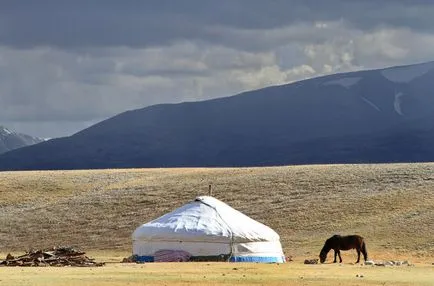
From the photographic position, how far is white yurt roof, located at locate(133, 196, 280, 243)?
48094 millimetres

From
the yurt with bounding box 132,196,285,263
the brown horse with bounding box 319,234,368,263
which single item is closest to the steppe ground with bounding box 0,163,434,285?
the brown horse with bounding box 319,234,368,263

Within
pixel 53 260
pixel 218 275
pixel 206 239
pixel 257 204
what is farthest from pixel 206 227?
pixel 257 204

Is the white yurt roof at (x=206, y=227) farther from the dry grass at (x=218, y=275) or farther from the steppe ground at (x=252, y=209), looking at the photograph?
the dry grass at (x=218, y=275)

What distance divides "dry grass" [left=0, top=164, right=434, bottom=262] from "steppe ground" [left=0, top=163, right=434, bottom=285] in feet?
0.20

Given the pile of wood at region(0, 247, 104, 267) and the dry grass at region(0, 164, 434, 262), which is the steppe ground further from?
the pile of wood at region(0, 247, 104, 267)

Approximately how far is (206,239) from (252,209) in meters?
21.5

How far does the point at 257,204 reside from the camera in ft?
232

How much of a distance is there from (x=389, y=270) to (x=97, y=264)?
1092 cm

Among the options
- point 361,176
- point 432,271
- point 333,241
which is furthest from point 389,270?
point 361,176

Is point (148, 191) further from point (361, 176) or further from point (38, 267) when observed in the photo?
point (38, 267)

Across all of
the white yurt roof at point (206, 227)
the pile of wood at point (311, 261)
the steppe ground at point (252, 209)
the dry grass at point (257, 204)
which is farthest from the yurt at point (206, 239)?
the dry grass at point (257, 204)

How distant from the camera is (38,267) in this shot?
143ft

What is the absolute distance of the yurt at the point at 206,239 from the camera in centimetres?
4816

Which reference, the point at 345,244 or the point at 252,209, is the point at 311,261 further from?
the point at 252,209
